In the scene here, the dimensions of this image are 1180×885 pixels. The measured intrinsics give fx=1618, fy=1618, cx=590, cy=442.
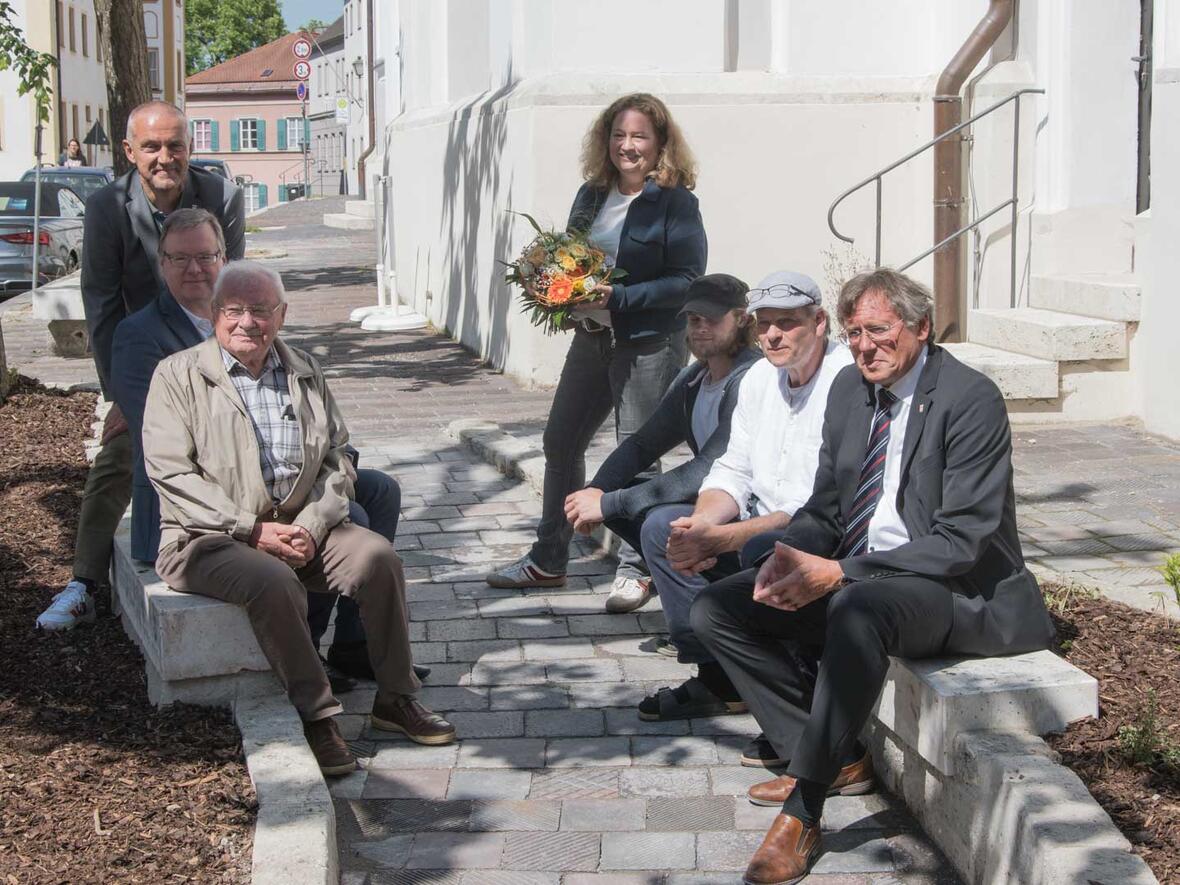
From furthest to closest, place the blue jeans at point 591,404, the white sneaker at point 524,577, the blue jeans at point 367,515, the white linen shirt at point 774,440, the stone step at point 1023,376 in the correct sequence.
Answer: the stone step at point 1023,376 < the white sneaker at point 524,577 < the blue jeans at point 591,404 < the blue jeans at point 367,515 < the white linen shirt at point 774,440

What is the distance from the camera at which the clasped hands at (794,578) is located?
4.32 m

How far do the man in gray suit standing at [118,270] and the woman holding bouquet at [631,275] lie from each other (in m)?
1.55

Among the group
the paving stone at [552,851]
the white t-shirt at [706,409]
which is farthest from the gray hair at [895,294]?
the paving stone at [552,851]

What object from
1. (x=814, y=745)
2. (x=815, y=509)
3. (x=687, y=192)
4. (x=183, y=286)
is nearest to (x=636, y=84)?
(x=687, y=192)

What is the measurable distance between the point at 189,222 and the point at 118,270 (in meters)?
0.62

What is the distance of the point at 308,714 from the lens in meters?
4.75

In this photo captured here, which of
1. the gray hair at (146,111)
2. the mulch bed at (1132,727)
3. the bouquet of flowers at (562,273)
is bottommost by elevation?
the mulch bed at (1132,727)

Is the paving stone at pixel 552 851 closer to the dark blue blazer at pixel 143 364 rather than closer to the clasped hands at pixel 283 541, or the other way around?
the clasped hands at pixel 283 541

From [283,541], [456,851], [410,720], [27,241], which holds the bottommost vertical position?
[456,851]

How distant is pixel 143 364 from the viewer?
17.6ft

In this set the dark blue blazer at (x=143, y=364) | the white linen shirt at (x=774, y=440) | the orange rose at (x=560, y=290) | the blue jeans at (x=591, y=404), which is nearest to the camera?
the white linen shirt at (x=774, y=440)

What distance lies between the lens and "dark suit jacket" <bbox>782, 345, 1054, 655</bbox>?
418cm

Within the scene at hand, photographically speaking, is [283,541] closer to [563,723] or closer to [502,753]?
[502,753]

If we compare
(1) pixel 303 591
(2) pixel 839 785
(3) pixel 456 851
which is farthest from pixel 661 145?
(3) pixel 456 851
